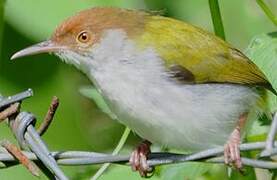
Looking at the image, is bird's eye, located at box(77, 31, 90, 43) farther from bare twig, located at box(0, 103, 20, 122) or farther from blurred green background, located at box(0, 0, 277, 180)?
bare twig, located at box(0, 103, 20, 122)

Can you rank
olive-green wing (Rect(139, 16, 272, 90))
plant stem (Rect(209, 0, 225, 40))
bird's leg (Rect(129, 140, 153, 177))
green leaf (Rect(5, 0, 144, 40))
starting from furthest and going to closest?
green leaf (Rect(5, 0, 144, 40))
plant stem (Rect(209, 0, 225, 40))
olive-green wing (Rect(139, 16, 272, 90))
bird's leg (Rect(129, 140, 153, 177))

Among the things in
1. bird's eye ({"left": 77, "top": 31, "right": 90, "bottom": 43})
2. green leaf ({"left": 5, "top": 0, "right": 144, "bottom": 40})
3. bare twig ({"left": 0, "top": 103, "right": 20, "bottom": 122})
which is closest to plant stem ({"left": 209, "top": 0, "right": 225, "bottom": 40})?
bird's eye ({"left": 77, "top": 31, "right": 90, "bottom": 43})

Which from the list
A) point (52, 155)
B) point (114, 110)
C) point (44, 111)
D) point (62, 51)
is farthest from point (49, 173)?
point (44, 111)

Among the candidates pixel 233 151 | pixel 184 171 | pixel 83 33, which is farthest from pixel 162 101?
pixel 83 33

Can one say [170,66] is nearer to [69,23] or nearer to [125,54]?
[125,54]

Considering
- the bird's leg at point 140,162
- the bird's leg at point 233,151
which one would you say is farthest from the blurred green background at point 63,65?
the bird's leg at point 233,151

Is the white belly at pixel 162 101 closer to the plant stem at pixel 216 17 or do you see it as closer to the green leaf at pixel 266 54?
the green leaf at pixel 266 54

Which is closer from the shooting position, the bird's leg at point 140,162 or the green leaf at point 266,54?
the bird's leg at point 140,162
